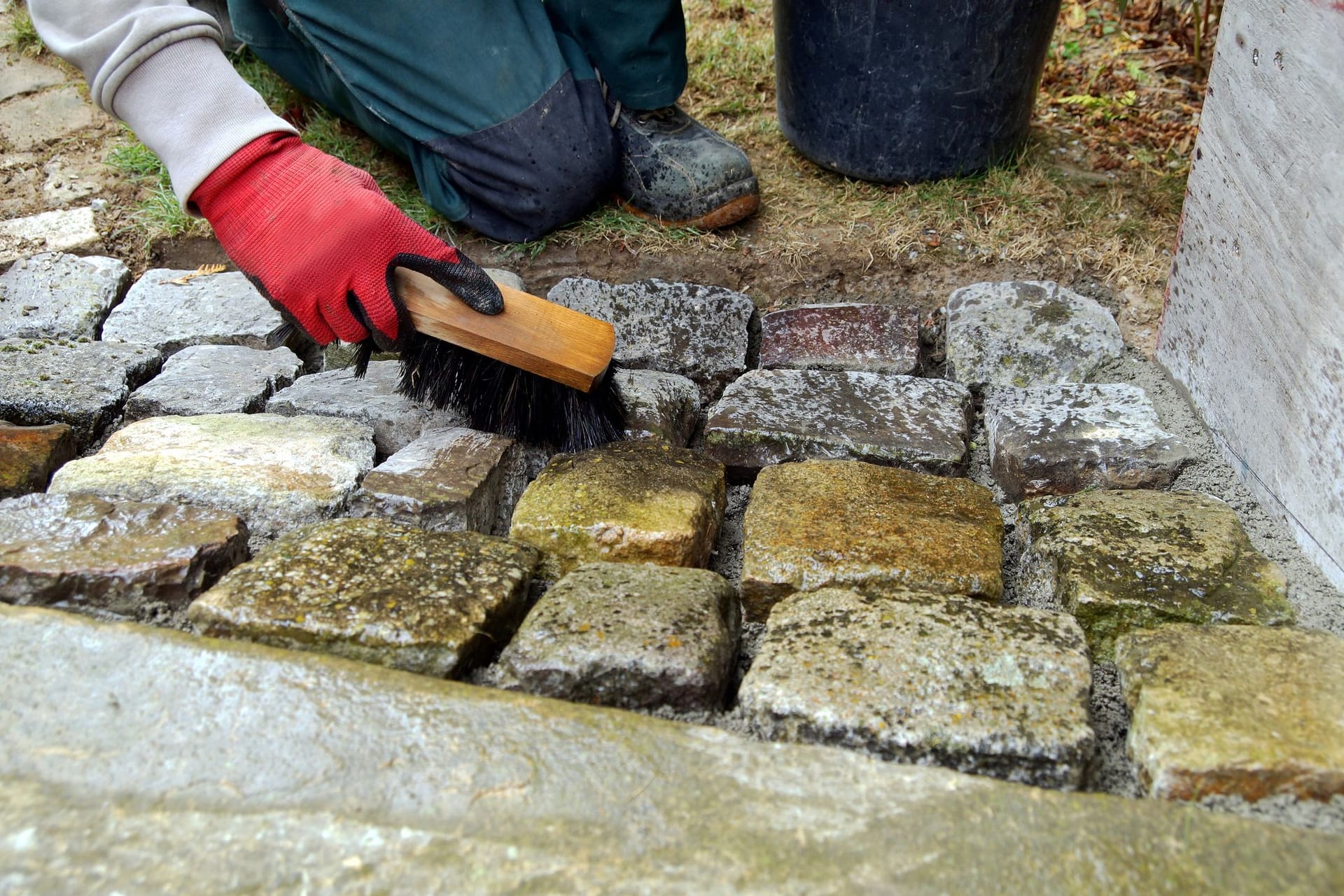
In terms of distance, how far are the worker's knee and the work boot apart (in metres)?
0.09

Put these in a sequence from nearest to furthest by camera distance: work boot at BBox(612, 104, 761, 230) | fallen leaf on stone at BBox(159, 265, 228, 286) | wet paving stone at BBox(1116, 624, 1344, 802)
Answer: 1. wet paving stone at BBox(1116, 624, 1344, 802)
2. fallen leaf on stone at BBox(159, 265, 228, 286)
3. work boot at BBox(612, 104, 761, 230)

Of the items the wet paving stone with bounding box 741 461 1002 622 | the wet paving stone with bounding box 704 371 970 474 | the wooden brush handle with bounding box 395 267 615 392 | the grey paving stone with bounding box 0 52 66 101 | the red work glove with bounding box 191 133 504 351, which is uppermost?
the red work glove with bounding box 191 133 504 351

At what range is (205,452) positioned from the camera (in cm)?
178

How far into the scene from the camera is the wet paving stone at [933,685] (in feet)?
3.86

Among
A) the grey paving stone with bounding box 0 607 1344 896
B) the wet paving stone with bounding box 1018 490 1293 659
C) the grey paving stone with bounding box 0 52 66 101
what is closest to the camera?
the grey paving stone with bounding box 0 607 1344 896

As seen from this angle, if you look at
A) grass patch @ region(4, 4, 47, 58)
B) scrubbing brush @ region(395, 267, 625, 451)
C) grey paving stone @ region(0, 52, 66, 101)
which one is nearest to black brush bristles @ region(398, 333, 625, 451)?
scrubbing brush @ region(395, 267, 625, 451)

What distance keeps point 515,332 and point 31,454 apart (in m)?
0.85

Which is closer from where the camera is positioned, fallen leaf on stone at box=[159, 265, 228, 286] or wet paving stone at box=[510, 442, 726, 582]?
wet paving stone at box=[510, 442, 726, 582]

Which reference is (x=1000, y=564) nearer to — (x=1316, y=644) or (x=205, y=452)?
(x=1316, y=644)

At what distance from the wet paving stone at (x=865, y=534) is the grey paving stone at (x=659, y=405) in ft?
0.90

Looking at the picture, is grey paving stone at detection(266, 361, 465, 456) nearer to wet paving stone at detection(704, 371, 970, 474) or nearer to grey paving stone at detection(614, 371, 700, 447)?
grey paving stone at detection(614, 371, 700, 447)

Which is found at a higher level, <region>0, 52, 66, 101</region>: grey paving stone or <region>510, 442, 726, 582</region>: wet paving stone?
<region>0, 52, 66, 101</region>: grey paving stone

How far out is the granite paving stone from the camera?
1.29 m

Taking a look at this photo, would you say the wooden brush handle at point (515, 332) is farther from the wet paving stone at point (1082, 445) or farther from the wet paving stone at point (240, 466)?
the wet paving stone at point (1082, 445)
